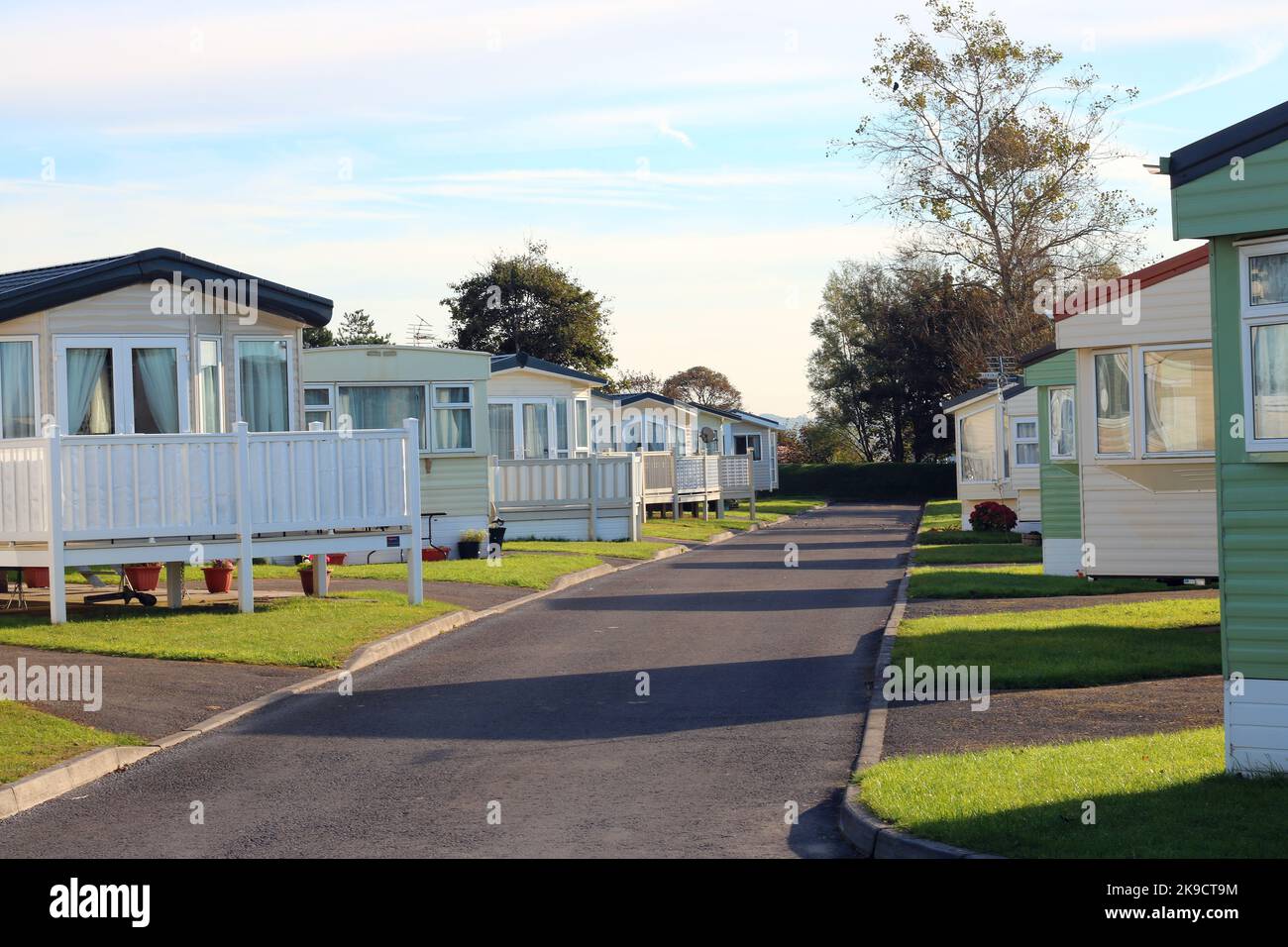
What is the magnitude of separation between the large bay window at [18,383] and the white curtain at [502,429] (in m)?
17.9

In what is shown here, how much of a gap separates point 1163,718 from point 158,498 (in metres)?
11.0

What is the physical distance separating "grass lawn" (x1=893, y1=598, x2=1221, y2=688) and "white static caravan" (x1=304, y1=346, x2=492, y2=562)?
14.2 meters

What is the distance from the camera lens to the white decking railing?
1590 cm

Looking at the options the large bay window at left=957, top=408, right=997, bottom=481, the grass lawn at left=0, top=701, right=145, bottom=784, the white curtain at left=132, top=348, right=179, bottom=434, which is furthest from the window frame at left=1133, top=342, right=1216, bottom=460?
the large bay window at left=957, top=408, right=997, bottom=481

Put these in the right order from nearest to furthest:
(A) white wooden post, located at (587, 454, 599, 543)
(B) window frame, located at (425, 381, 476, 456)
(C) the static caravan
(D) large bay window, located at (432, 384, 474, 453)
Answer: (B) window frame, located at (425, 381, 476, 456)
(D) large bay window, located at (432, 384, 474, 453)
(A) white wooden post, located at (587, 454, 599, 543)
(C) the static caravan

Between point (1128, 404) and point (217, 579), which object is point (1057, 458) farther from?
point (217, 579)

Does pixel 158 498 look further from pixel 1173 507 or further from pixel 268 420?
pixel 1173 507

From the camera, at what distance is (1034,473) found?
113 feet

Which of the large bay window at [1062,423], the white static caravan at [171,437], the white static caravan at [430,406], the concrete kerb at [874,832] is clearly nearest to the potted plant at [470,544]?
the white static caravan at [430,406]

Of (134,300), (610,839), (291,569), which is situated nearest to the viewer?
(610,839)

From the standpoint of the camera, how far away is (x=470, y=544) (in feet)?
93.7

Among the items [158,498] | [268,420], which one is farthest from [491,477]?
[158,498]

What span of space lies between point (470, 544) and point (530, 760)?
19027 millimetres

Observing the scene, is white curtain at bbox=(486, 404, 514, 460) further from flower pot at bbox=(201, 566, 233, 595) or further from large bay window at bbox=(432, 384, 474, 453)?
flower pot at bbox=(201, 566, 233, 595)
